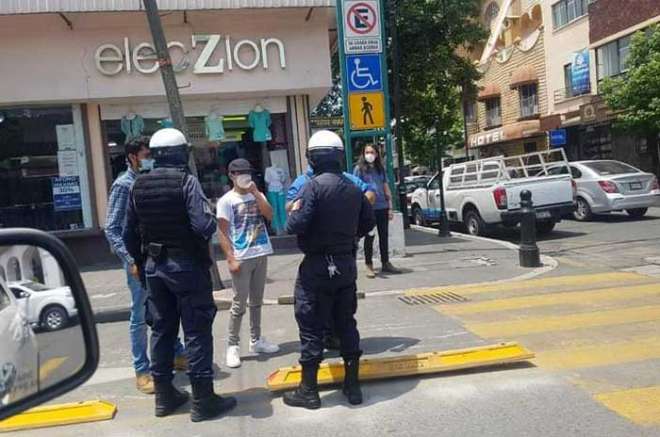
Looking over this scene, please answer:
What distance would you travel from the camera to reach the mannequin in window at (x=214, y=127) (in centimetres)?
1220

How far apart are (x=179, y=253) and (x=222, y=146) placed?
8233 millimetres

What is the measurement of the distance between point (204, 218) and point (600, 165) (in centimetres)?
1447

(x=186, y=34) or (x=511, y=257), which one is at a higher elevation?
(x=186, y=34)

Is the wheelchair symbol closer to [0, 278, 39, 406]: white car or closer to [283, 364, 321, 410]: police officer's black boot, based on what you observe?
[283, 364, 321, 410]: police officer's black boot

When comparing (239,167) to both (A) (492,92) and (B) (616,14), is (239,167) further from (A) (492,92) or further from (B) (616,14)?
(A) (492,92)

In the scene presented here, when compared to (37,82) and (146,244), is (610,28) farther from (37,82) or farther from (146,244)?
(146,244)

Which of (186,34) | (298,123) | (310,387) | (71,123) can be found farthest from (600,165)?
(310,387)

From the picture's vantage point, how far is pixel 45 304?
1865mm

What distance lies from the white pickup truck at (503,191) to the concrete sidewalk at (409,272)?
1219 millimetres

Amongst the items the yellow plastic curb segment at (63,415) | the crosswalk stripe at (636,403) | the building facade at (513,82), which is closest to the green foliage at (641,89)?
the building facade at (513,82)

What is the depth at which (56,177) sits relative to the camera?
11.9 m

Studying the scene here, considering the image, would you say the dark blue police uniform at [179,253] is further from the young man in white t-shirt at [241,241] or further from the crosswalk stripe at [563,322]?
the crosswalk stripe at [563,322]

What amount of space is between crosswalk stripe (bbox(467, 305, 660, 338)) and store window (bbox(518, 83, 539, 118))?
30.6 meters

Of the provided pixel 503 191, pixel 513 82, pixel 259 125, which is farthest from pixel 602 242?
pixel 513 82
